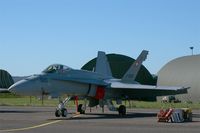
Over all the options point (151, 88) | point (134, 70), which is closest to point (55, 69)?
point (151, 88)

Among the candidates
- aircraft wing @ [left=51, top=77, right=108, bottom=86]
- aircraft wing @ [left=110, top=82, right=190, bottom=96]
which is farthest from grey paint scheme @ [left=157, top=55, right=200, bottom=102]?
aircraft wing @ [left=51, top=77, right=108, bottom=86]

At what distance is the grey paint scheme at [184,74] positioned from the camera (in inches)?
2400

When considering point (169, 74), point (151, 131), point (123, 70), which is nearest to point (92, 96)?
point (151, 131)

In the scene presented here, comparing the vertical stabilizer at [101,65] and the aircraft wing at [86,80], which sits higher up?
the vertical stabilizer at [101,65]

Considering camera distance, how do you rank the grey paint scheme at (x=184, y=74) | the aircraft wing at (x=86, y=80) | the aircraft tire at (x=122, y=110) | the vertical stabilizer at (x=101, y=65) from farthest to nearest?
the grey paint scheme at (x=184, y=74) < the vertical stabilizer at (x=101, y=65) < the aircraft tire at (x=122, y=110) < the aircraft wing at (x=86, y=80)

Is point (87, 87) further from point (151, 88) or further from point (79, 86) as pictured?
point (151, 88)

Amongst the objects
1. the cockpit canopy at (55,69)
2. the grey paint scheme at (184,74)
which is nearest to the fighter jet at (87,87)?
the cockpit canopy at (55,69)

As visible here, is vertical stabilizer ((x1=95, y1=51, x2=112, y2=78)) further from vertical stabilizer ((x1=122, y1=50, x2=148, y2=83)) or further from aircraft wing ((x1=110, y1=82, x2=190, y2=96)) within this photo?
aircraft wing ((x1=110, y1=82, x2=190, y2=96))

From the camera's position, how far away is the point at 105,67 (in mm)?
30406

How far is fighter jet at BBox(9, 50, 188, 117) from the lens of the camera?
23359mm

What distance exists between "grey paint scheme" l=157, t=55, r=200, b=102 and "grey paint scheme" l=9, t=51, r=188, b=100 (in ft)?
109

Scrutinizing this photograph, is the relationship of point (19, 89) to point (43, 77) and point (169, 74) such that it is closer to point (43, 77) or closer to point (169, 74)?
point (43, 77)

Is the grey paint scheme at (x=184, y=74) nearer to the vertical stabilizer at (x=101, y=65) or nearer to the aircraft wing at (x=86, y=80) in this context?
the vertical stabilizer at (x=101, y=65)

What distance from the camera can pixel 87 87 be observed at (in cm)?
2608
